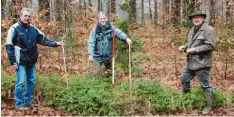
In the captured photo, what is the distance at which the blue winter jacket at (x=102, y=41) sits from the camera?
8.46 metres

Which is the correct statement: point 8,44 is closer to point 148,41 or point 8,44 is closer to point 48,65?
point 48,65

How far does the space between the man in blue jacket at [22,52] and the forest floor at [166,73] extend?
1.14 ft

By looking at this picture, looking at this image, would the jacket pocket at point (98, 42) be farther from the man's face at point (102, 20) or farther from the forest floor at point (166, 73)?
the forest floor at point (166, 73)

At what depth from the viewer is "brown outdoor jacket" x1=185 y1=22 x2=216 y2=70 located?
298 inches

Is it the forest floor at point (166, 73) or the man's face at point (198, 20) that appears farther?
the man's face at point (198, 20)

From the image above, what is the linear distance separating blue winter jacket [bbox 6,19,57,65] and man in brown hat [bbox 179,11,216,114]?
3281mm

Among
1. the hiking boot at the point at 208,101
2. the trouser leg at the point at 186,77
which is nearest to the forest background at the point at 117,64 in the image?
the hiking boot at the point at 208,101

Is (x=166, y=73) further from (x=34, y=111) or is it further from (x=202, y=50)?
(x=34, y=111)

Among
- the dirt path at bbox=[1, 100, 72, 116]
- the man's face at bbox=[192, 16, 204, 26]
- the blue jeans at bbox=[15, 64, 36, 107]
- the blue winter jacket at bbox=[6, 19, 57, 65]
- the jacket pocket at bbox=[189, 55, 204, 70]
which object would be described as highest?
the man's face at bbox=[192, 16, 204, 26]

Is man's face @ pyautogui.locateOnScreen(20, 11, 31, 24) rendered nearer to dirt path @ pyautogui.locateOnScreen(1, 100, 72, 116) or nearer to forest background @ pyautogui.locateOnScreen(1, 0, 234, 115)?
forest background @ pyautogui.locateOnScreen(1, 0, 234, 115)

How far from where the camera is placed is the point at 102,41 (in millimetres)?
8516

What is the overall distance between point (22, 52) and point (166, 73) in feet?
19.4

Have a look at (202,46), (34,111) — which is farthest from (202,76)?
(34,111)

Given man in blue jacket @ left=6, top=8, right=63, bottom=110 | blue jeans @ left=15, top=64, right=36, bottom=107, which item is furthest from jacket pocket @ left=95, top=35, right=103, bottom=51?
blue jeans @ left=15, top=64, right=36, bottom=107
